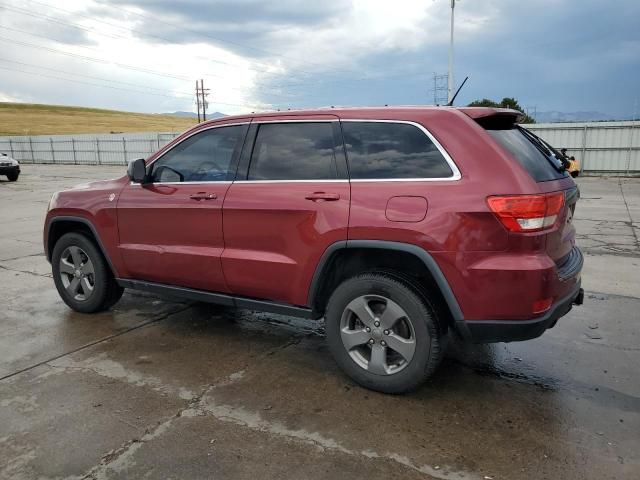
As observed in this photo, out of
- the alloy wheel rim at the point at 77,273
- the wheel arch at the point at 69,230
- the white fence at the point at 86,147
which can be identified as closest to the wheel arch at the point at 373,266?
the wheel arch at the point at 69,230

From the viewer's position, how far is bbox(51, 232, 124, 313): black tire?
4922 millimetres

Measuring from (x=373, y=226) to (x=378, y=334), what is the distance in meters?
0.71

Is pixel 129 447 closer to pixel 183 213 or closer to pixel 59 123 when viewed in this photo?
pixel 183 213

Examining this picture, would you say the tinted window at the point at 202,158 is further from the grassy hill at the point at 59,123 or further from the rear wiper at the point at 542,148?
the grassy hill at the point at 59,123

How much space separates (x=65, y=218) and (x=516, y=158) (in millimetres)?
3979

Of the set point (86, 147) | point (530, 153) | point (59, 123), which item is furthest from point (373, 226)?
point (59, 123)

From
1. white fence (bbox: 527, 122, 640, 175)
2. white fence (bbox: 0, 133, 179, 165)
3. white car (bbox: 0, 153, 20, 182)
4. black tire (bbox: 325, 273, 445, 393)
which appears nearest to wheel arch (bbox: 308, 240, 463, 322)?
black tire (bbox: 325, 273, 445, 393)

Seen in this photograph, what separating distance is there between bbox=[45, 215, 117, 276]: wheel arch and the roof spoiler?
131 inches

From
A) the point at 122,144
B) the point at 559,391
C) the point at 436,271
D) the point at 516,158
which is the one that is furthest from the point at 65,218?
the point at 122,144

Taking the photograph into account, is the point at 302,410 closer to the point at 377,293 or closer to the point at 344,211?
the point at 377,293

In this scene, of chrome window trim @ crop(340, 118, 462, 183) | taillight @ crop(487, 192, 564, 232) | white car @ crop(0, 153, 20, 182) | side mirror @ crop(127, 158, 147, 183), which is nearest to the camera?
taillight @ crop(487, 192, 564, 232)

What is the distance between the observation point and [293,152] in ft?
12.5

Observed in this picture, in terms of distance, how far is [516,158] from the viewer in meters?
3.19

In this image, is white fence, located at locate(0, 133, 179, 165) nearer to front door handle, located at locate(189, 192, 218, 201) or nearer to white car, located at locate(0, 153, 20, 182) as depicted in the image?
white car, located at locate(0, 153, 20, 182)
